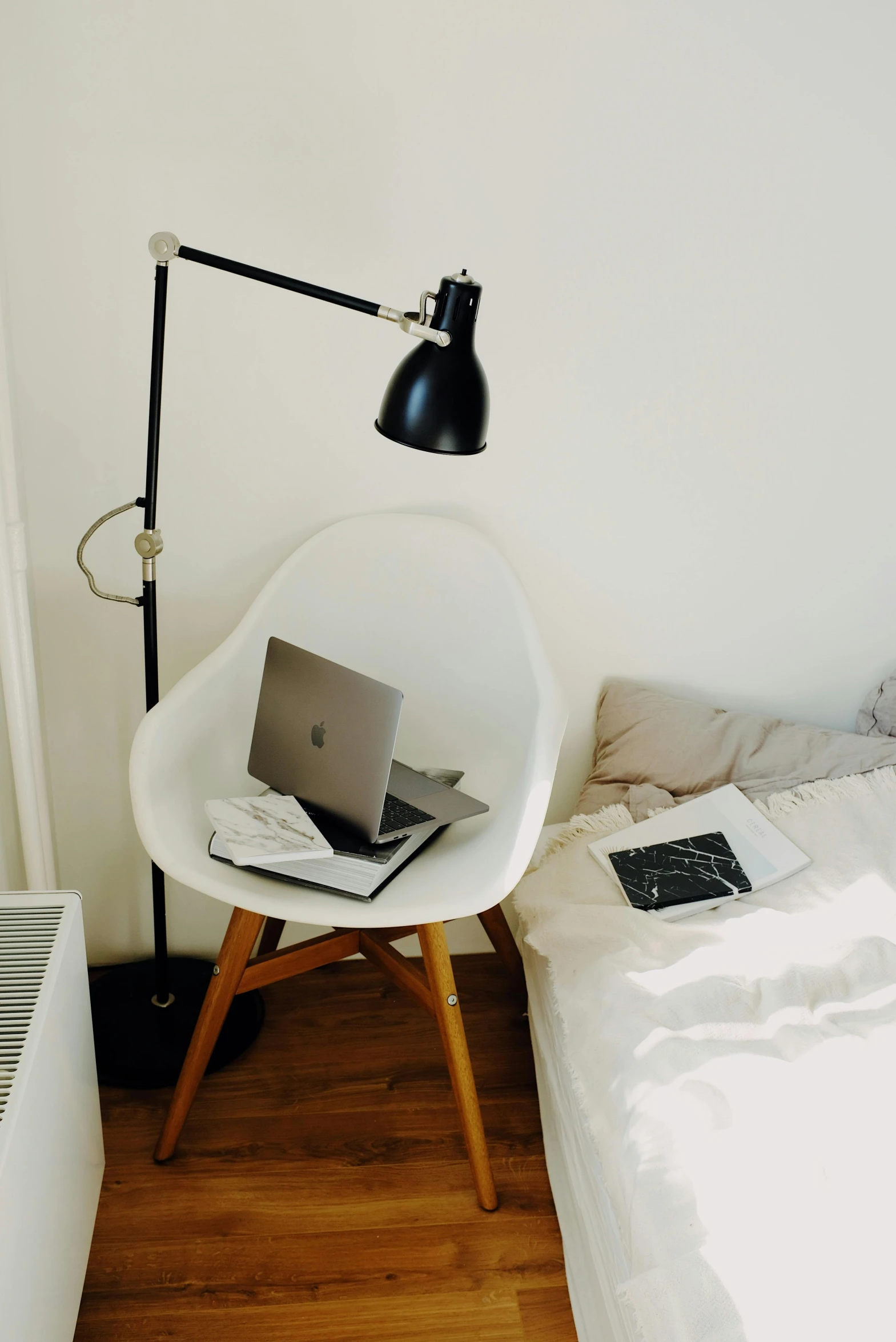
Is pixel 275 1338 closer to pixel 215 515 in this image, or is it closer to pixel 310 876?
pixel 310 876

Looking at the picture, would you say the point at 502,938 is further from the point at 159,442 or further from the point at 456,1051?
the point at 159,442

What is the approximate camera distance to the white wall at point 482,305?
4.45 ft

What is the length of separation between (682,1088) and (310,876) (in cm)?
49

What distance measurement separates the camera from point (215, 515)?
1554 mm

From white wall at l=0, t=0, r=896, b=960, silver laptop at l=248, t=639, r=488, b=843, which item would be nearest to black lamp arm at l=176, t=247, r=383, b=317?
white wall at l=0, t=0, r=896, b=960

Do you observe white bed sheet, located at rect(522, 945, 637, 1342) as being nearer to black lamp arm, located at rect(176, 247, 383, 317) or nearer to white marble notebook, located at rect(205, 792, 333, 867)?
white marble notebook, located at rect(205, 792, 333, 867)

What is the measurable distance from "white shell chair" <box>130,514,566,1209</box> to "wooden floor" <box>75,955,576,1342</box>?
0.07 meters

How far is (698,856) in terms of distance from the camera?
148 centimetres

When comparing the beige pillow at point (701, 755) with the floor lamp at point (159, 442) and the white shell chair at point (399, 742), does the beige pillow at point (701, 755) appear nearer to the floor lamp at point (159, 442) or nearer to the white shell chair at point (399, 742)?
the white shell chair at point (399, 742)

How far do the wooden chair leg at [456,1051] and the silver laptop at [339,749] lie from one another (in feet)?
0.51

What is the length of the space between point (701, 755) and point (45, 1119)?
1.14 metres

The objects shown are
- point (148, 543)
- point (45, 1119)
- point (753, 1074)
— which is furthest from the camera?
point (148, 543)

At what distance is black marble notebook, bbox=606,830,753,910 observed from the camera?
4.58 feet

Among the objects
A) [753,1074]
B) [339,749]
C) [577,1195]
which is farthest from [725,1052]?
[339,749]
